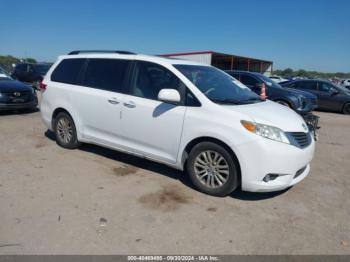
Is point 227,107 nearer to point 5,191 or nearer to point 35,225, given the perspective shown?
point 35,225

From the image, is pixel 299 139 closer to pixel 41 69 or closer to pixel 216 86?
pixel 216 86

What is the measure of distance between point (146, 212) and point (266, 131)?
1776 millimetres

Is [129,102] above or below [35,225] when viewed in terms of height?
above

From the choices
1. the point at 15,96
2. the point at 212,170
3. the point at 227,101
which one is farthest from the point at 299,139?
the point at 15,96

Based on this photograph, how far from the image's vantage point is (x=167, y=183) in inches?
187

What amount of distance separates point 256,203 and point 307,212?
0.63 metres

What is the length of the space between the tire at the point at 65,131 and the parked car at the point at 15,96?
13.8 feet

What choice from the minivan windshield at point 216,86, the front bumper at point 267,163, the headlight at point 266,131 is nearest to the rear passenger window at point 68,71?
the minivan windshield at point 216,86

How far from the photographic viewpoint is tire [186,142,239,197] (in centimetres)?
414

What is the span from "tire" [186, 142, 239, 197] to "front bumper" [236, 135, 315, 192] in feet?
0.52

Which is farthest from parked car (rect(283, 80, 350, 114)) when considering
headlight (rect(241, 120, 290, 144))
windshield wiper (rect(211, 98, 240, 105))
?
headlight (rect(241, 120, 290, 144))

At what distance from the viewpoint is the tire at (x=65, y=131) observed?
6023mm

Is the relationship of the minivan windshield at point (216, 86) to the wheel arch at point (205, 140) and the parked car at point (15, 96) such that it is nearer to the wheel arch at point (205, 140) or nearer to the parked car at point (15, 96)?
the wheel arch at point (205, 140)

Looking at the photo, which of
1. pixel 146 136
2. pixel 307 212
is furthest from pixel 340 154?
pixel 146 136
